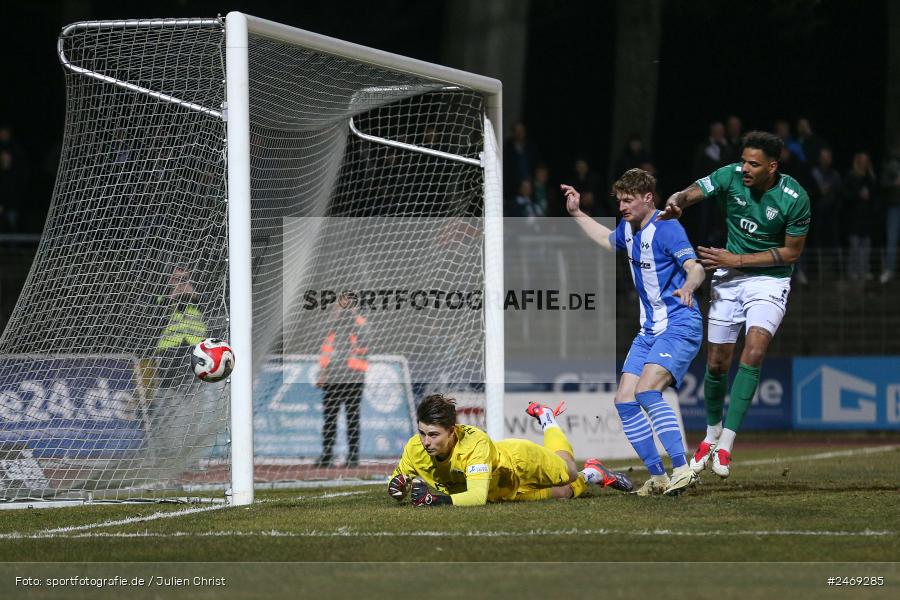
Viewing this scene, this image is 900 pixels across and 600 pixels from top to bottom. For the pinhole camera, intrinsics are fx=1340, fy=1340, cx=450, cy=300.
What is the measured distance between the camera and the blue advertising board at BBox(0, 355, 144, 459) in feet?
31.7

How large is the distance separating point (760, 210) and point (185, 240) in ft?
13.3

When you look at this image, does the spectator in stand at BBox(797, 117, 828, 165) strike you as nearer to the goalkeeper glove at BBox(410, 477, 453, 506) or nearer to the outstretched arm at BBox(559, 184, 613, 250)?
the outstretched arm at BBox(559, 184, 613, 250)

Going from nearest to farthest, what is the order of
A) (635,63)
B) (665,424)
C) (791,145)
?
(665,424), (791,145), (635,63)

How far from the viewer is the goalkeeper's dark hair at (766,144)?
8.82 meters

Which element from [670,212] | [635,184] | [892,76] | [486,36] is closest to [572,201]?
[635,184]

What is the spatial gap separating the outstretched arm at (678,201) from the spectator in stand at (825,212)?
10.6m

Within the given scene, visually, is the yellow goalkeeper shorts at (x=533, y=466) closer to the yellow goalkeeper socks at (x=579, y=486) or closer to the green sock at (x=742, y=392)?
the yellow goalkeeper socks at (x=579, y=486)

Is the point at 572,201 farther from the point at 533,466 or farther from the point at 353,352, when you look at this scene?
the point at 353,352

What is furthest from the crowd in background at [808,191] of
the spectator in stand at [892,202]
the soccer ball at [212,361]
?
the soccer ball at [212,361]

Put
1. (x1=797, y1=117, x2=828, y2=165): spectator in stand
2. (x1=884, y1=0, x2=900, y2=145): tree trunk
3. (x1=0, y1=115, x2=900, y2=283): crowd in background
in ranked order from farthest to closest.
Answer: (x1=884, y1=0, x2=900, y2=145): tree trunk
(x1=797, y1=117, x2=828, y2=165): spectator in stand
(x1=0, y1=115, x2=900, y2=283): crowd in background

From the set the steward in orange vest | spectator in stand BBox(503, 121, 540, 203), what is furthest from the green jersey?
spectator in stand BBox(503, 121, 540, 203)

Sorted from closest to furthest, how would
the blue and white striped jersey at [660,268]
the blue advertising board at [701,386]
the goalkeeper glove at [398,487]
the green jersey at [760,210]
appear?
1. the goalkeeper glove at [398,487]
2. the blue and white striped jersey at [660,268]
3. the green jersey at [760,210]
4. the blue advertising board at [701,386]

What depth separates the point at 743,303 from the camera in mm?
9352

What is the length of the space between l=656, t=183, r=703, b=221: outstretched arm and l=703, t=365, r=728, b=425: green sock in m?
1.38
